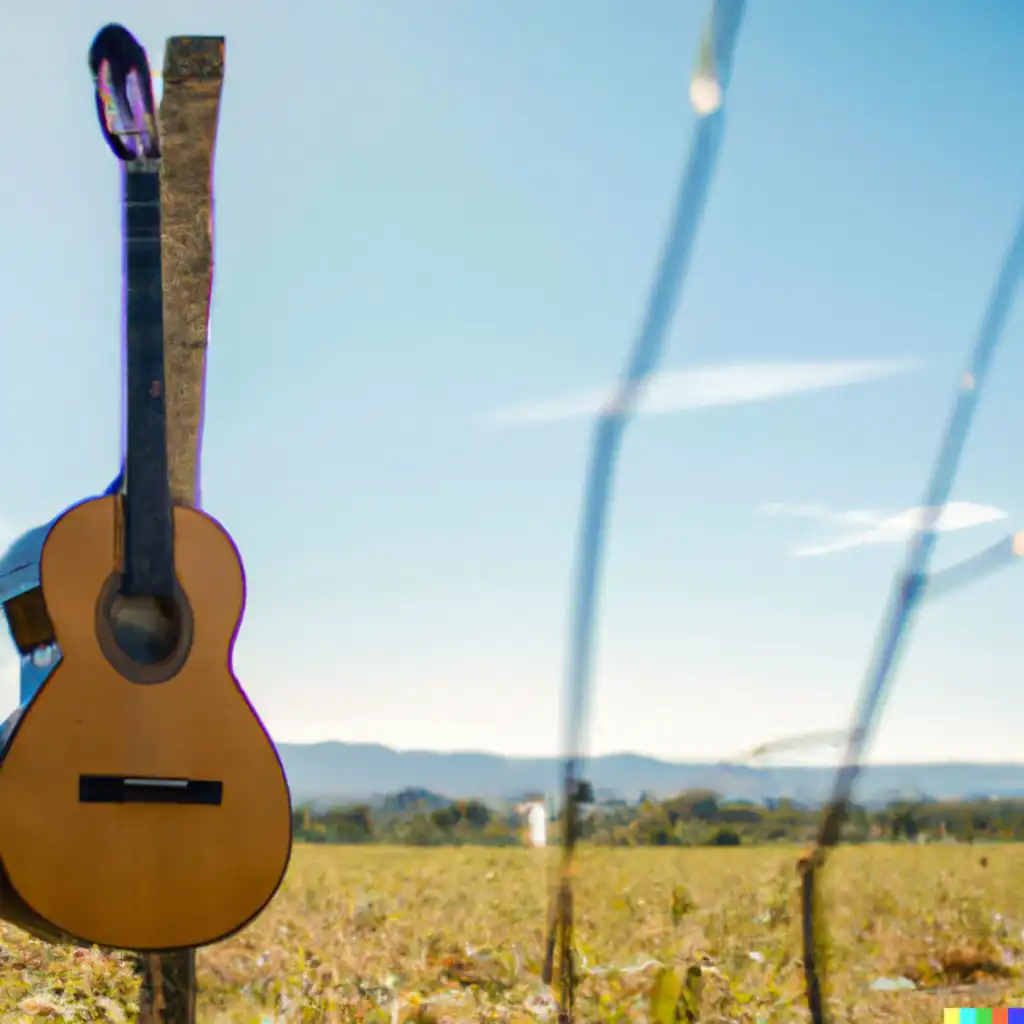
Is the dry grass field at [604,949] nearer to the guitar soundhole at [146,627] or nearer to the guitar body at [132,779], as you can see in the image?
the guitar body at [132,779]

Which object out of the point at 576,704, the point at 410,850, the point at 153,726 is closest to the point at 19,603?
the point at 153,726

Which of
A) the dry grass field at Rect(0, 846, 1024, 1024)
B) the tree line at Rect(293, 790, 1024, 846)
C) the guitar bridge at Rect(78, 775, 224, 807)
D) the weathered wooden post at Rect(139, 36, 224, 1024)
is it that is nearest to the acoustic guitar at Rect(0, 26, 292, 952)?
the guitar bridge at Rect(78, 775, 224, 807)

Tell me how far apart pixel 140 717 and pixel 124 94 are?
0.80 metres

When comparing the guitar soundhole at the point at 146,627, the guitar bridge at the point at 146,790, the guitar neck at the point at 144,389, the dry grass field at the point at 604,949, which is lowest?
the dry grass field at the point at 604,949

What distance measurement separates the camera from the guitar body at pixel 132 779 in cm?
130

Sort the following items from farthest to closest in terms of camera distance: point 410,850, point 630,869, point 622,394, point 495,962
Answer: point 410,850
point 630,869
point 495,962
point 622,394

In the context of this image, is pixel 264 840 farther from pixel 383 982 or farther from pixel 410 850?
pixel 410 850

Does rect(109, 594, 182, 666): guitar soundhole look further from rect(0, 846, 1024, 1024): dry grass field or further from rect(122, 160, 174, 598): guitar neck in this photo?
rect(0, 846, 1024, 1024): dry grass field

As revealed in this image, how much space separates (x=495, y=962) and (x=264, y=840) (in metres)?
1.30

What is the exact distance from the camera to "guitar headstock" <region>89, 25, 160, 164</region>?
1472mm

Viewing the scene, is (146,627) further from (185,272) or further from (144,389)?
(185,272)

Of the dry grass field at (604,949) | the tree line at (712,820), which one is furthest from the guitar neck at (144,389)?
the dry grass field at (604,949)

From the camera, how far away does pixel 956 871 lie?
4070 millimetres

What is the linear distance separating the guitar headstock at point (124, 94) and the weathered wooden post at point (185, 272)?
10.7 inches
